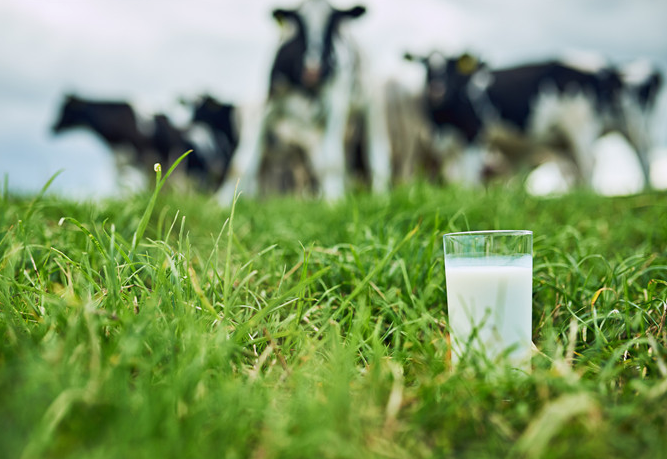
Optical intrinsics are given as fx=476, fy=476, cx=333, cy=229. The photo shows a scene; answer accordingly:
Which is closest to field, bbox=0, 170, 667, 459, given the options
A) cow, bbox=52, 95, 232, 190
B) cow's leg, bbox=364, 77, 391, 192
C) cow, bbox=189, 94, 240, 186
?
cow's leg, bbox=364, 77, 391, 192

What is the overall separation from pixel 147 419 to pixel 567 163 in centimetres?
944

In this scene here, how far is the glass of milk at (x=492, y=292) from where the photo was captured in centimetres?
95

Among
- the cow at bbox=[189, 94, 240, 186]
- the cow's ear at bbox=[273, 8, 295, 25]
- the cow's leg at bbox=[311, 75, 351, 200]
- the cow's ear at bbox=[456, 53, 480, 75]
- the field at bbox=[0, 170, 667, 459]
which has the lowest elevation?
Answer: the field at bbox=[0, 170, 667, 459]

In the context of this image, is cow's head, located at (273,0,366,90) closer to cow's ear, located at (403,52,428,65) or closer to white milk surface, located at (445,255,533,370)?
cow's ear, located at (403,52,428,65)

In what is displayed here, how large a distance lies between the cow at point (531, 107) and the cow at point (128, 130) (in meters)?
4.54

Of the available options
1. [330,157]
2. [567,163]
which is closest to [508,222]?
[330,157]

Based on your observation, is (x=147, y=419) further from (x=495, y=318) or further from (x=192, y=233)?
(x=192, y=233)

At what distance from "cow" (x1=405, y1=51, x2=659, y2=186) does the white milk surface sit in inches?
235

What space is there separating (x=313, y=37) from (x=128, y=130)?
20.1ft

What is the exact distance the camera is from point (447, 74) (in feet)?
23.7

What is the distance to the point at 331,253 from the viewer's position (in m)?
1.41

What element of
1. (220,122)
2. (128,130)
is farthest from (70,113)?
(220,122)

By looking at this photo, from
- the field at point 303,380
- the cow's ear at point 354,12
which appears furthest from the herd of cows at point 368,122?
the field at point 303,380

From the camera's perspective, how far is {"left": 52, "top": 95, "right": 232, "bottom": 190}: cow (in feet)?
31.6
